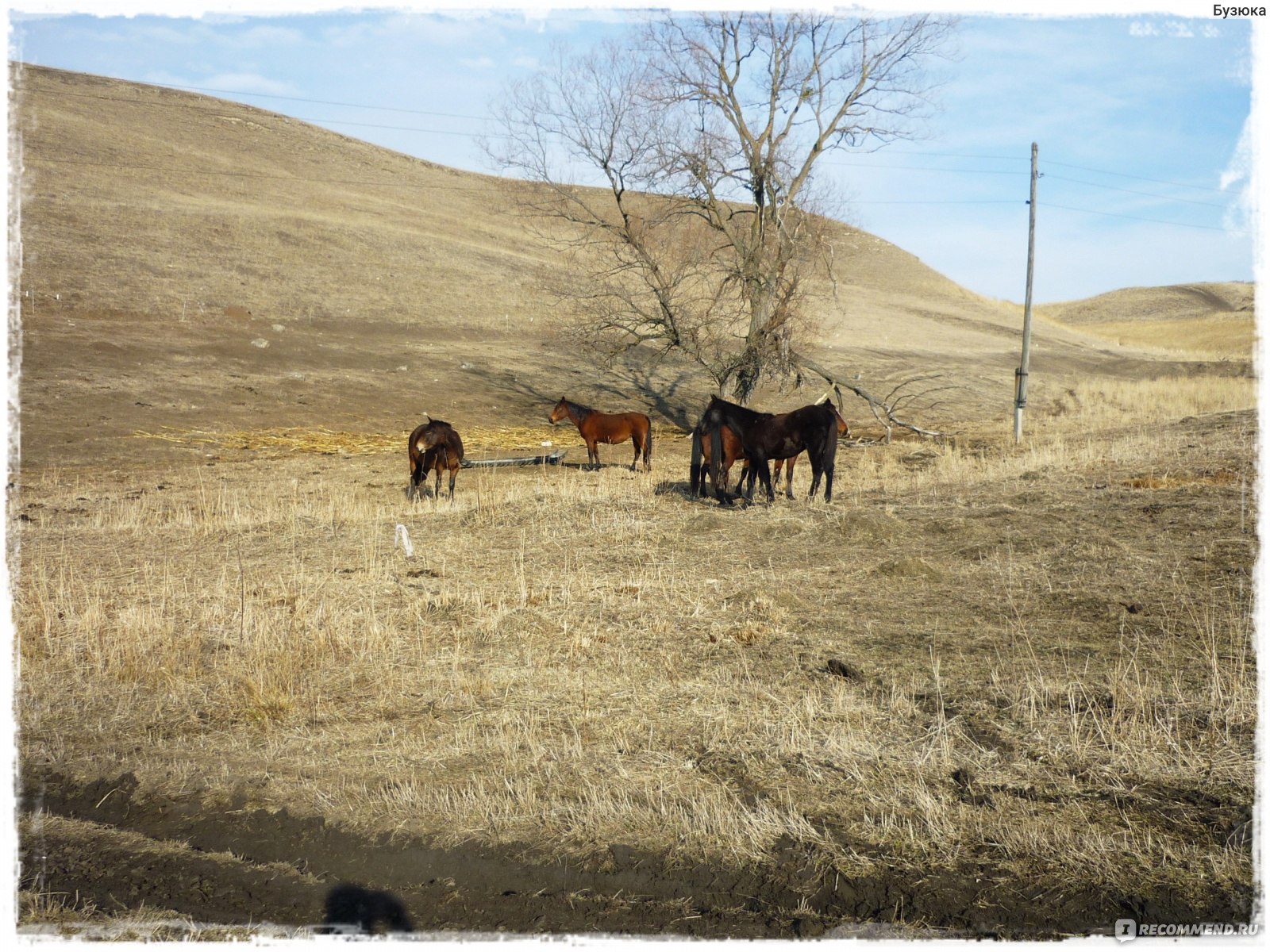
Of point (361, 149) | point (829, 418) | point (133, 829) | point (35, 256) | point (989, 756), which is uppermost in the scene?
point (361, 149)

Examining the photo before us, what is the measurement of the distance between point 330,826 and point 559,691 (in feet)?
6.93

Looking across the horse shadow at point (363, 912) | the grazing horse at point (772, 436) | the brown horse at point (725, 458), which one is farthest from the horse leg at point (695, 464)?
the horse shadow at point (363, 912)

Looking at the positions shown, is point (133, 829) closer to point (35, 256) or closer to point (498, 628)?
point (498, 628)

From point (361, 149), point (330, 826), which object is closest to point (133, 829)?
point (330, 826)

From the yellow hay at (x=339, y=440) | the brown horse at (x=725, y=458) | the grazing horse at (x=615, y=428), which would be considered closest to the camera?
the brown horse at (x=725, y=458)

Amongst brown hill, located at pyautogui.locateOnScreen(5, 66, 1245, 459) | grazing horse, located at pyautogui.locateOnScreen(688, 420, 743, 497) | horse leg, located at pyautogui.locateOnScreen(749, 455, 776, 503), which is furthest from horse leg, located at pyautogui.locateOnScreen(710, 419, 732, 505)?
brown hill, located at pyautogui.locateOnScreen(5, 66, 1245, 459)

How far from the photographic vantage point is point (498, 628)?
28.2 ft

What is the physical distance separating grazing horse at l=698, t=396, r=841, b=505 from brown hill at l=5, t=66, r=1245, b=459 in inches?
366

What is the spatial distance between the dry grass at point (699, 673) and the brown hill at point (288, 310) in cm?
528

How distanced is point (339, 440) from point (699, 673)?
18.4m

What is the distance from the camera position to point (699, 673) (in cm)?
734

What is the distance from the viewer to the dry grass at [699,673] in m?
5.06

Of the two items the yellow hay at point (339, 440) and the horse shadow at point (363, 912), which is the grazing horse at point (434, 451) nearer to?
the yellow hay at point (339, 440)

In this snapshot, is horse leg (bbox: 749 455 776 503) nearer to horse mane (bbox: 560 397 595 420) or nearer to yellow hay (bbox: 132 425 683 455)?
horse mane (bbox: 560 397 595 420)
